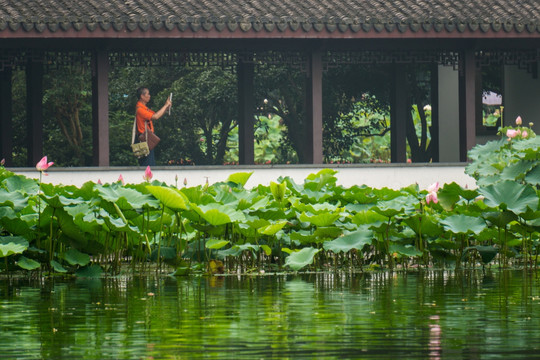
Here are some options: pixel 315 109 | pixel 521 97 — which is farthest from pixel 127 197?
pixel 521 97

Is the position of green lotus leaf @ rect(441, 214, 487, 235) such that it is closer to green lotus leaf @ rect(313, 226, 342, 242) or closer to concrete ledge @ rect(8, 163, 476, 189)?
green lotus leaf @ rect(313, 226, 342, 242)

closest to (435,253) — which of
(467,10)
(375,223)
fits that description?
(375,223)

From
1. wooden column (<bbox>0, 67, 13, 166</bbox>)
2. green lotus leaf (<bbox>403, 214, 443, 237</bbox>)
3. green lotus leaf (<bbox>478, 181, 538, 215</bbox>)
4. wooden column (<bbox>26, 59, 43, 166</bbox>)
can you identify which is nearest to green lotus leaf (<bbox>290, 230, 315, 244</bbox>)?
Answer: green lotus leaf (<bbox>403, 214, 443, 237</bbox>)

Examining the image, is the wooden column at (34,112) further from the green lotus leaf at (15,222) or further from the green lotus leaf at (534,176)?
the green lotus leaf at (534,176)

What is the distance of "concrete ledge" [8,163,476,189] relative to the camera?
15.0 meters

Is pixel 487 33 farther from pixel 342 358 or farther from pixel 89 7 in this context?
pixel 342 358

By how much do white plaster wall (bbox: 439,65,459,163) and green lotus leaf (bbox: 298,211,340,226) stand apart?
38.5 feet

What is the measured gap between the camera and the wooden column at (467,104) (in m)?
16.5

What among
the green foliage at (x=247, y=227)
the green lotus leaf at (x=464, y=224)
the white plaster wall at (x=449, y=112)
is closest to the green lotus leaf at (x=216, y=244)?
the green foliage at (x=247, y=227)

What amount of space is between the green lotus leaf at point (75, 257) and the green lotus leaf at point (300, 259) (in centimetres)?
132

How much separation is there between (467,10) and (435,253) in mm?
8122

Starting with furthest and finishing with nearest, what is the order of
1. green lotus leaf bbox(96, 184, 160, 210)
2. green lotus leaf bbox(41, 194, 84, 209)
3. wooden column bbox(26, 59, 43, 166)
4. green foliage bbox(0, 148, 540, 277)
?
wooden column bbox(26, 59, 43, 166)
green foliage bbox(0, 148, 540, 277)
green lotus leaf bbox(96, 184, 160, 210)
green lotus leaf bbox(41, 194, 84, 209)

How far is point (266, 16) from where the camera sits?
15.2 m

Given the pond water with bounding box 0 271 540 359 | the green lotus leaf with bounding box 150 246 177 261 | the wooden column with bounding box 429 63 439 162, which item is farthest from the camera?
the wooden column with bounding box 429 63 439 162
